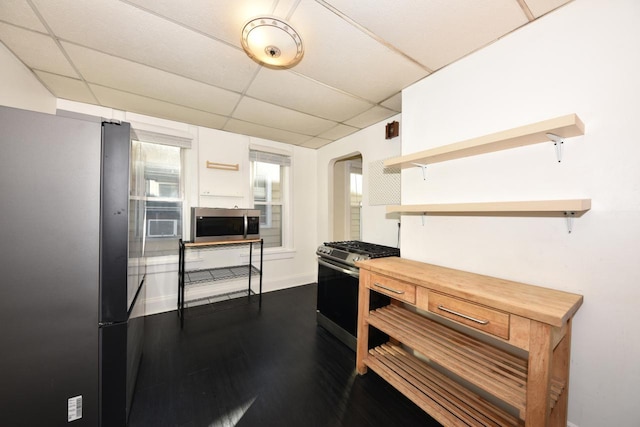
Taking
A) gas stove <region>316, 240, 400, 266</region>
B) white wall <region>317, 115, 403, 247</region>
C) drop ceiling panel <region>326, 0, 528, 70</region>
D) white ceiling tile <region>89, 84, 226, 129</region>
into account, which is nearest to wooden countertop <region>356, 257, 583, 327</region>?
gas stove <region>316, 240, 400, 266</region>

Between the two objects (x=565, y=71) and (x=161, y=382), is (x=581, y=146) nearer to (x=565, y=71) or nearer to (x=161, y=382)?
(x=565, y=71)

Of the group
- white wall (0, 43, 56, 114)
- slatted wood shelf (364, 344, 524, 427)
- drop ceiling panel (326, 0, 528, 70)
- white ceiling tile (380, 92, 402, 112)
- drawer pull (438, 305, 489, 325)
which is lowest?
slatted wood shelf (364, 344, 524, 427)

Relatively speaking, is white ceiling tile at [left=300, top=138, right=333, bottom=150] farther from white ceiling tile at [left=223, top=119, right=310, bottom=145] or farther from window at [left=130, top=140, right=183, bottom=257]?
window at [left=130, top=140, right=183, bottom=257]

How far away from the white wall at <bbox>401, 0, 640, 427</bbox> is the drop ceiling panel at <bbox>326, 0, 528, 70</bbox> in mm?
134

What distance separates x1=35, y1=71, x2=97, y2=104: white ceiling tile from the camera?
1937mm

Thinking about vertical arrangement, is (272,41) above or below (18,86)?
above

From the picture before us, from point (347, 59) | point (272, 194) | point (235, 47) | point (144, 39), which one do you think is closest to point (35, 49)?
point (144, 39)

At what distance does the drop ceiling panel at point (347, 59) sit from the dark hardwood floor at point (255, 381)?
93.1 inches

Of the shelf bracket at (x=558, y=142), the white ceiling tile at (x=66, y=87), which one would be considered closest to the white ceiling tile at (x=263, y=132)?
the white ceiling tile at (x=66, y=87)

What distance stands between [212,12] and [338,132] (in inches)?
81.4

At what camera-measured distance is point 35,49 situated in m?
1.58

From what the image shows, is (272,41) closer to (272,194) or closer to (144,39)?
(144,39)

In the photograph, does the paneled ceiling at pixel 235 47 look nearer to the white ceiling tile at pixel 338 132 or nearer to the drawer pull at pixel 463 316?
the white ceiling tile at pixel 338 132

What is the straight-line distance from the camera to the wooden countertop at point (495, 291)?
973 millimetres
